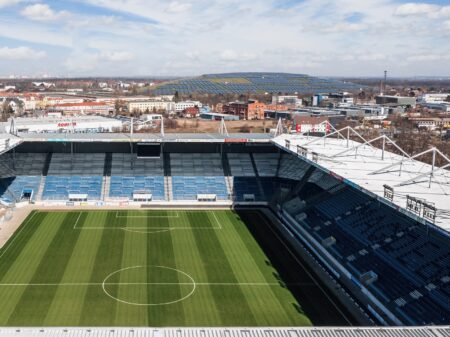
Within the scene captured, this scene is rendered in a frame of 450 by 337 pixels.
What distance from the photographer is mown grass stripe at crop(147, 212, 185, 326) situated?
30.2 metres

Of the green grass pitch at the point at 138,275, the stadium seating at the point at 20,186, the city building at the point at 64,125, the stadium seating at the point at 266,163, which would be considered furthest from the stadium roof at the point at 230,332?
the city building at the point at 64,125

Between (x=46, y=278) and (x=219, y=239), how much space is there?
1631 cm

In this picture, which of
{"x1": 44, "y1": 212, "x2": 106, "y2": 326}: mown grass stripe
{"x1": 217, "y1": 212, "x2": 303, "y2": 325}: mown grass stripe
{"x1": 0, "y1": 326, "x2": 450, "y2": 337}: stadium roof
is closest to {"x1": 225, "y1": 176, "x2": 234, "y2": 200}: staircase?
{"x1": 217, "y1": 212, "x2": 303, "y2": 325}: mown grass stripe

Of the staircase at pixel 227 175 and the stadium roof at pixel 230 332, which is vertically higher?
the stadium roof at pixel 230 332

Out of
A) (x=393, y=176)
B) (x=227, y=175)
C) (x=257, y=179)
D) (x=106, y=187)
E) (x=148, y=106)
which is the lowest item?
(x=106, y=187)

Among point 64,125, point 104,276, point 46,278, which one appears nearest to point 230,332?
point 104,276

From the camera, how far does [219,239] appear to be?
46.2 meters

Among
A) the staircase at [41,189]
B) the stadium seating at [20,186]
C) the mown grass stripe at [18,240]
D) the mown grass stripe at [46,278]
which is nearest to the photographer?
the mown grass stripe at [46,278]

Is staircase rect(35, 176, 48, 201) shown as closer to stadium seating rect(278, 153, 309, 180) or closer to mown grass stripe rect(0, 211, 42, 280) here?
mown grass stripe rect(0, 211, 42, 280)

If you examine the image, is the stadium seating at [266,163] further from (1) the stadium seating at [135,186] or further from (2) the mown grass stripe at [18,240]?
(2) the mown grass stripe at [18,240]

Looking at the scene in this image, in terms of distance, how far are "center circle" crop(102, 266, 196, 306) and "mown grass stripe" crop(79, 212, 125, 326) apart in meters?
0.53

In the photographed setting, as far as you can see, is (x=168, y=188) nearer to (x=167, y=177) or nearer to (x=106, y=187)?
(x=167, y=177)

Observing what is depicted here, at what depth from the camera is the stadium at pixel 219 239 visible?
99.6ft

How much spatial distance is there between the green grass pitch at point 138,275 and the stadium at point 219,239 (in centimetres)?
14
